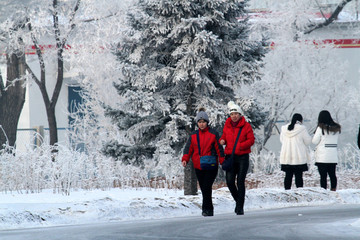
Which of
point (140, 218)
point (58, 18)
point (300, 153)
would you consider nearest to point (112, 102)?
point (58, 18)

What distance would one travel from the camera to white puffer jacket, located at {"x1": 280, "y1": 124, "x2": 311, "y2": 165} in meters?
13.0

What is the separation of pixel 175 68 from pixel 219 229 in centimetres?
610

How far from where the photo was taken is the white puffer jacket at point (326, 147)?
1307cm

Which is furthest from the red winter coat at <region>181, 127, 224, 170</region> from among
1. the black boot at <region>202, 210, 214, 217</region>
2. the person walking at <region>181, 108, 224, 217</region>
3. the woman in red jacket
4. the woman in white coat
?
the woman in white coat

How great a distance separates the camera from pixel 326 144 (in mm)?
13117

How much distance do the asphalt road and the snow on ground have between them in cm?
53

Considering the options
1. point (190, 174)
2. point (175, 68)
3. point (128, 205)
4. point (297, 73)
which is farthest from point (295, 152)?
point (297, 73)

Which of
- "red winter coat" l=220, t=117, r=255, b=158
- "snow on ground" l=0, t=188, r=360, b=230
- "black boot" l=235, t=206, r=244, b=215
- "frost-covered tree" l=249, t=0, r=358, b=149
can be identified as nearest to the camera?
"snow on ground" l=0, t=188, r=360, b=230

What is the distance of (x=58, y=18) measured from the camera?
→ 77.9 feet

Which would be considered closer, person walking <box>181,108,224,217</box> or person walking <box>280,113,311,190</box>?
person walking <box>181,108,224,217</box>

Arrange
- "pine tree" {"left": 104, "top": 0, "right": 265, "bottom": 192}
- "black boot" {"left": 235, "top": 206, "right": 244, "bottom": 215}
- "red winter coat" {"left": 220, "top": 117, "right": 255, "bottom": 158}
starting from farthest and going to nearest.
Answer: "pine tree" {"left": 104, "top": 0, "right": 265, "bottom": 192} < "black boot" {"left": 235, "top": 206, "right": 244, "bottom": 215} < "red winter coat" {"left": 220, "top": 117, "right": 255, "bottom": 158}

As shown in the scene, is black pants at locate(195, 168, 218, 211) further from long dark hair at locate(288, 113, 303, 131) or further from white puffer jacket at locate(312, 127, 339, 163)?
white puffer jacket at locate(312, 127, 339, 163)

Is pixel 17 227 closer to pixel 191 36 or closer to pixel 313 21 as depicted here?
pixel 191 36

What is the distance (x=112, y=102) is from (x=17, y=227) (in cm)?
1452
